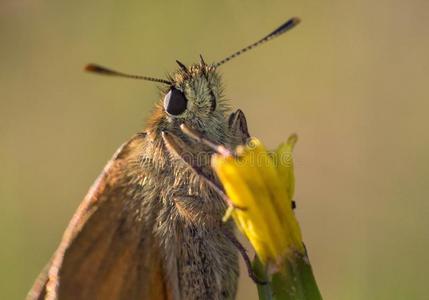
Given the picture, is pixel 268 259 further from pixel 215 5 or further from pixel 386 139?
pixel 215 5

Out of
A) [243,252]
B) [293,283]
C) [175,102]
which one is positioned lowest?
[293,283]

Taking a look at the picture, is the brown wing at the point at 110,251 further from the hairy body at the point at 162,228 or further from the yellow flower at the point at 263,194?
the yellow flower at the point at 263,194

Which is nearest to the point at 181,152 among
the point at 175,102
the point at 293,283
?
the point at 175,102

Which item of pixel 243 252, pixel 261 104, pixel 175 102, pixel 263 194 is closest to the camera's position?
pixel 263 194

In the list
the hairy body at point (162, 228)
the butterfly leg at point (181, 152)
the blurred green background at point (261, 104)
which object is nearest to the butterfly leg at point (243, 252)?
the hairy body at point (162, 228)

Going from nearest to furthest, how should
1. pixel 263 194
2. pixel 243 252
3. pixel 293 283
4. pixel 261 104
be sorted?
pixel 293 283, pixel 263 194, pixel 243 252, pixel 261 104

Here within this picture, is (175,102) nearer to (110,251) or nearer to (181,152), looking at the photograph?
(181,152)

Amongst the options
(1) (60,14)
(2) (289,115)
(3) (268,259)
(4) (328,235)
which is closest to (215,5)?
(2) (289,115)
